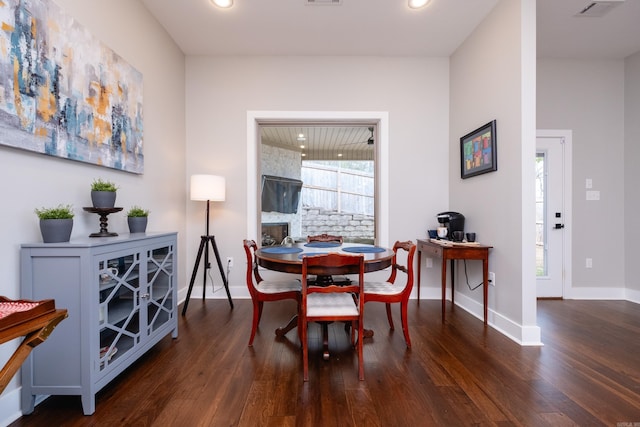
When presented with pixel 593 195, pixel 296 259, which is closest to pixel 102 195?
pixel 296 259

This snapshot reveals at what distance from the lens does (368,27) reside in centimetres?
287

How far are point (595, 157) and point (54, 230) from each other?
5235 millimetres

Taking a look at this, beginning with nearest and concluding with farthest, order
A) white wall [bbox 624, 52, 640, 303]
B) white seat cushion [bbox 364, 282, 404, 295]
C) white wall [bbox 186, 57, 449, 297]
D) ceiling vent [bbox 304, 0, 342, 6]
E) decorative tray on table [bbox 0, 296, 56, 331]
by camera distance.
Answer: decorative tray on table [bbox 0, 296, 56, 331] < white seat cushion [bbox 364, 282, 404, 295] < ceiling vent [bbox 304, 0, 342, 6] < white wall [bbox 624, 52, 640, 303] < white wall [bbox 186, 57, 449, 297]

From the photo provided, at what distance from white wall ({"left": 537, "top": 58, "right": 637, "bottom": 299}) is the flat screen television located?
331cm

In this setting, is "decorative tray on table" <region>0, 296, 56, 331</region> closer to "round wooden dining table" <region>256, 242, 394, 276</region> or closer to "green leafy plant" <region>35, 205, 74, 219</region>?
"green leafy plant" <region>35, 205, 74, 219</region>

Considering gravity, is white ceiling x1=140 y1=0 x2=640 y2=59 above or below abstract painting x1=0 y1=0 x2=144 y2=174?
above

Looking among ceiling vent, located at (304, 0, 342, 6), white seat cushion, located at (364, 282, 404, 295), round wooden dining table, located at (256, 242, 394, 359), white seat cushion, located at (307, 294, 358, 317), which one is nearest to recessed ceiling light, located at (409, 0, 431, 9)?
ceiling vent, located at (304, 0, 342, 6)

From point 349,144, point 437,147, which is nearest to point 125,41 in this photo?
point 349,144

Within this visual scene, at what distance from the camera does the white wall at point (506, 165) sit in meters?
2.24

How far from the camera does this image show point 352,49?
326 centimetres

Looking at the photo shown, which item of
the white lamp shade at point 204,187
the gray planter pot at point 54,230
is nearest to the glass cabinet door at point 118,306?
the gray planter pot at point 54,230

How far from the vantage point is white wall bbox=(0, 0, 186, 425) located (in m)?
1.40

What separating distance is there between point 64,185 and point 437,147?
3.58 metres

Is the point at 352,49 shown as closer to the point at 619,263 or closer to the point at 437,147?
the point at 437,147
